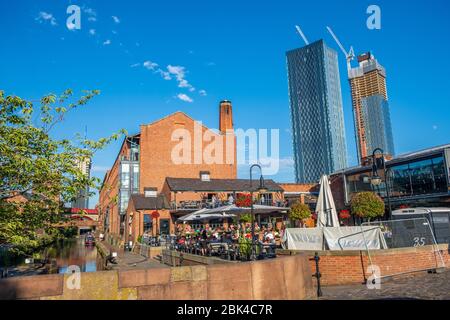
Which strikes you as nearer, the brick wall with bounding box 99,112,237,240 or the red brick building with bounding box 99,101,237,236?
the brick wall with bounding box 99,112,237,240

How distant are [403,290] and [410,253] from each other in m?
2.69

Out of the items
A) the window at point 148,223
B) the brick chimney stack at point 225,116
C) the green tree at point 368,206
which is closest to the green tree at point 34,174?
the green tree at point 368,206

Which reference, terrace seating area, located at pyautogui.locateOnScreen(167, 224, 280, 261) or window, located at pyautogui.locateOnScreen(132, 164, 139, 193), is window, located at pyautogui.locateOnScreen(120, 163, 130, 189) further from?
terrace seating area, located at pyautogui.locateOnScreen(167, 224, 280, 261)

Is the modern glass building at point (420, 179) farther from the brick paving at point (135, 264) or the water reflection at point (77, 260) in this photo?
the water reflection at point (77, 260)

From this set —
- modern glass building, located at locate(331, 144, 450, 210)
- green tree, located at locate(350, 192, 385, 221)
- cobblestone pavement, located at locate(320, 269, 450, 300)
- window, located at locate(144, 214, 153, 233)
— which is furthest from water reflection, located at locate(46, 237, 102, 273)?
modern glass building, located at locate(331, 144, 450, 210)

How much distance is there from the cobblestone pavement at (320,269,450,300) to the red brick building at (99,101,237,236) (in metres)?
37.1

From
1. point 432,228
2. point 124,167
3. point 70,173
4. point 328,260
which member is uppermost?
point 124,167

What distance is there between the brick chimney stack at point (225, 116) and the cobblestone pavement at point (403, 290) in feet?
151

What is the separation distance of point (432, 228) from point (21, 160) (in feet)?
43.1

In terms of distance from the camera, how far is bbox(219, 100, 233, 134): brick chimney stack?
56131 mm
